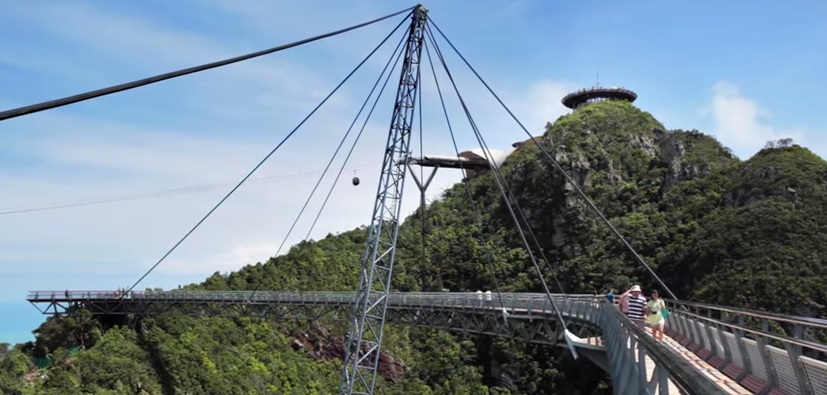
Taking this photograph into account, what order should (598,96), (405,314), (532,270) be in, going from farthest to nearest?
(598,96) → (532,270) → (405,314)

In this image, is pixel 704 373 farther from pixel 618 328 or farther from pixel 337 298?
pixel 337 298

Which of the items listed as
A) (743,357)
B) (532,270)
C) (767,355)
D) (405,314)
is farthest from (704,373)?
(532,270)

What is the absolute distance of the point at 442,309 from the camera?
3581cm

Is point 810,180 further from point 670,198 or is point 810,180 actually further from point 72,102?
point 72,102

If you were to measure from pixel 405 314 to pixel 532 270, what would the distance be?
1081 inches

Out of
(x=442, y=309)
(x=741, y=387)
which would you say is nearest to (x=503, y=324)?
(x=442, y=309)

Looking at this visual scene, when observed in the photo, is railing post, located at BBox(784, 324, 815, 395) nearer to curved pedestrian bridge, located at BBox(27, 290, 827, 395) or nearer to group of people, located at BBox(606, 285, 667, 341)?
curved pedestrian bridge, located at BBox(27, 290, 827, 395)

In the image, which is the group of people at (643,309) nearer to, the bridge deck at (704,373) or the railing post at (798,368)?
the bridge deck at (704,373)

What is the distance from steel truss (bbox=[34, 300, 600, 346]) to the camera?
30.9 metres

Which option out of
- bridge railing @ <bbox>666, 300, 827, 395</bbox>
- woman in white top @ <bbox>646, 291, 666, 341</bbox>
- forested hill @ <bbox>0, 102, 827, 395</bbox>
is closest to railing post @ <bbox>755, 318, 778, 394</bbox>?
bridge railing @ <bbox>666, 300, 827, 395</bbox>

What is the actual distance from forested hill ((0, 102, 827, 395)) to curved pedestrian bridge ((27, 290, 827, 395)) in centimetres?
409

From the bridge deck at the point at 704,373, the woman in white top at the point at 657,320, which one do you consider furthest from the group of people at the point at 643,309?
the bridge deck at the point at 704,373

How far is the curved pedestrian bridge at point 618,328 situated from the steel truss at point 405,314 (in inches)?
3.2

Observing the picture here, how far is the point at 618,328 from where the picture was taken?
46.4ft
